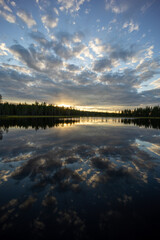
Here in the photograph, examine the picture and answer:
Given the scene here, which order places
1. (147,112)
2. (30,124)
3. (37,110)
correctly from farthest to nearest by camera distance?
1. (147,112)
2. (37,110)
3. (30,124)

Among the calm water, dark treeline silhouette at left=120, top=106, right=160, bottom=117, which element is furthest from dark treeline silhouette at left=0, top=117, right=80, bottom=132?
dark treeline silhouette at left=120, top=106, right=160, bottom=117

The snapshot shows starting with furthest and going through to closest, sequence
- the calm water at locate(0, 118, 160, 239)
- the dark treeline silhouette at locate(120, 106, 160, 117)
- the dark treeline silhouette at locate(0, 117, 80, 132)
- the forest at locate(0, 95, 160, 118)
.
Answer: the dark treeline silhouette at locate(120, 106, 160, 117) < the forest at locate(0, 95, 160, 118) < the dark treeline silhouette at locate(0, 117, 80, 132) < the calm water at locate(0, 118, 160, 239)

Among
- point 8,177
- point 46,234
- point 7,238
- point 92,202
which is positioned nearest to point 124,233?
point 92,202

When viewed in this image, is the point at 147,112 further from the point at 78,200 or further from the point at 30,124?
the point at 78,200

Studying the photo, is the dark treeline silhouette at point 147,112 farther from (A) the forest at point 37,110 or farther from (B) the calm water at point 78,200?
(B) the calm water at point 78,200

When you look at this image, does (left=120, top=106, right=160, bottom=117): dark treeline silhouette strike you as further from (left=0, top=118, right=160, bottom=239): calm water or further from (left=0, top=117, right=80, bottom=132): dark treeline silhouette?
(left=0, top=118, right=160, bottom=239): calm water

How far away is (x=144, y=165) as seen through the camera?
789 centimetres

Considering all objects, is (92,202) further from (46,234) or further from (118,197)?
(46,234)

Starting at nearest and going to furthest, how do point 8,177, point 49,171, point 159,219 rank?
point 159,219 → point 8,177 → point 49,171

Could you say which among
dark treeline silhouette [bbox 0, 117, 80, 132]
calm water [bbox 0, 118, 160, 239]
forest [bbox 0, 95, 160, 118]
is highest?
forest [bbox 0, 95, 160, 118]

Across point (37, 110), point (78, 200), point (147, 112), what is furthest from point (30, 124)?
point (147, 112)

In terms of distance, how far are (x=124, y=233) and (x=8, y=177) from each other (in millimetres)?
6482

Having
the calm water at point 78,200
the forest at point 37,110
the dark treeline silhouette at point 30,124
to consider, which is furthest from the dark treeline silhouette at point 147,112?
the calm water at point 78,200

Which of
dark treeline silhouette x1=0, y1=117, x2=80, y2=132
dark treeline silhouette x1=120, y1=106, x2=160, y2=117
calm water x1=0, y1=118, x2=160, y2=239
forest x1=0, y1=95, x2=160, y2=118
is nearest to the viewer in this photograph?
calm water x1=0, y1=118, x2=160, y2=239
